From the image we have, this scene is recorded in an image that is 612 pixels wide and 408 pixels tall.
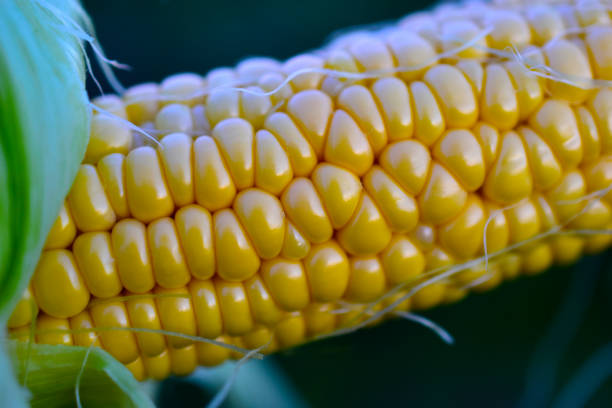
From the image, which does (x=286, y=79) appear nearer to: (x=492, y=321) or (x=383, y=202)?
(x=383, y=202)

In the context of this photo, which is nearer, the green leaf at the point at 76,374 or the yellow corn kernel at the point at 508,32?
the green leaf at the point at 76,374

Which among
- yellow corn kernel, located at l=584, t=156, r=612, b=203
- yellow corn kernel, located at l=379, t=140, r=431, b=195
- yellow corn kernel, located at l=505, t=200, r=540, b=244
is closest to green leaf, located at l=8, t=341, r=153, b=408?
yellow corn kernel, located at l=379, t=140, r=431, b=195

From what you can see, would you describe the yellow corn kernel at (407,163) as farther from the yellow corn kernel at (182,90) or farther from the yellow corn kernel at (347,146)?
the yellow corn kernel at (182,90)

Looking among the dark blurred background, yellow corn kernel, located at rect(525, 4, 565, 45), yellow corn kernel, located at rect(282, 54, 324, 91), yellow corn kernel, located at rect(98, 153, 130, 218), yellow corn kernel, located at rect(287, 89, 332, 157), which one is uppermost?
yellow corn kernel, located at rect(525, 4, 565, 45)

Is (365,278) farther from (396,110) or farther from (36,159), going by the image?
(36,159)

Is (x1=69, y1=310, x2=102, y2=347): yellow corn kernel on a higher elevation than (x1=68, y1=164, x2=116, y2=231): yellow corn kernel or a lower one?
lower

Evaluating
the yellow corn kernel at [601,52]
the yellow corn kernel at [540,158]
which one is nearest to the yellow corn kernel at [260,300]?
the yellow corn kernel at [540,158]

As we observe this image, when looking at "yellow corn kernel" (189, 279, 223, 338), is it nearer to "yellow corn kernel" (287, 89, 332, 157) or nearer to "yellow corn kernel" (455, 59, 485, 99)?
"yellow corn kernel" (287, 89, 332, 157)

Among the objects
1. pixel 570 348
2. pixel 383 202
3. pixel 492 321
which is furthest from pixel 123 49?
pixel 570 348
